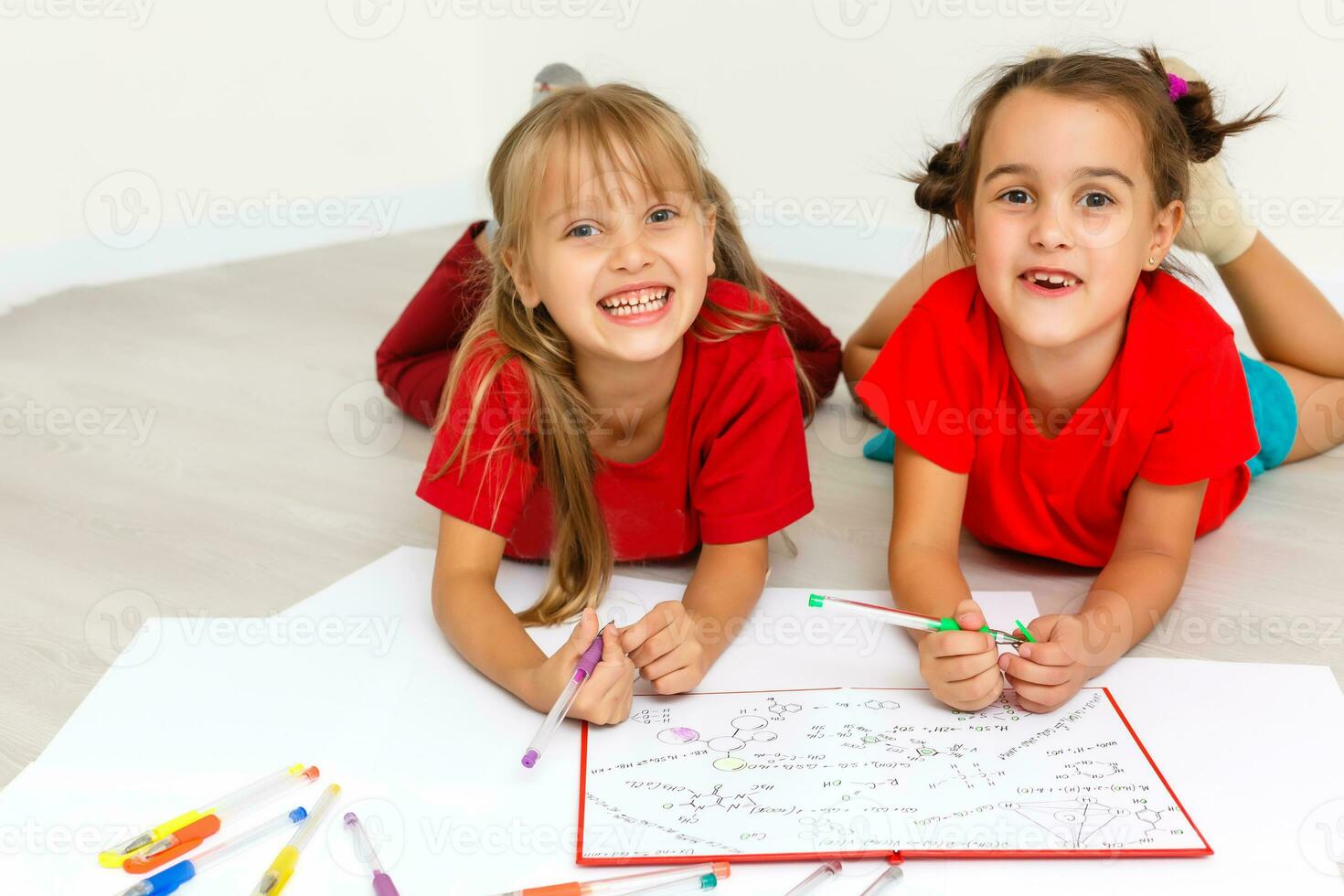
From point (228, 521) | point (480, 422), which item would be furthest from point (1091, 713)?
point (228, 521)

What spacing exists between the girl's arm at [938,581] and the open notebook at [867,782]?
0.03 m

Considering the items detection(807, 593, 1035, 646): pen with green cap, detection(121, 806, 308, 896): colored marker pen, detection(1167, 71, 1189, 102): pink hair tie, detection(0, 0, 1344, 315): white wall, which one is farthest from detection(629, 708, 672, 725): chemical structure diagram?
detection(0, 0, 1344, 315): white wall

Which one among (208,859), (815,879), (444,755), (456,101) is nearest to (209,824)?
(208,859)

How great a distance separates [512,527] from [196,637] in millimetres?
276

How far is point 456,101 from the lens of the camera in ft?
9.74

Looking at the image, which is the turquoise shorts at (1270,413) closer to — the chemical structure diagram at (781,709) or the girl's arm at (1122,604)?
the girl's arm at (1122,604)

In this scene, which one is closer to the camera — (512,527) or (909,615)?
(909,615)

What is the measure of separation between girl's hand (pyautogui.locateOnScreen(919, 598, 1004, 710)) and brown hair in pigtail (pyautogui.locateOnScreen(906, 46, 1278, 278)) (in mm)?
389

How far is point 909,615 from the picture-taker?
886 millimetres

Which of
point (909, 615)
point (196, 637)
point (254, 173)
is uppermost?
point (909, 615)

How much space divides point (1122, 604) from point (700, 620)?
0.33 metres

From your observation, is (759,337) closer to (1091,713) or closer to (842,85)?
(1091,713)

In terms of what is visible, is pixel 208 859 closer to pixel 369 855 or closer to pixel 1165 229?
pixel 369 855

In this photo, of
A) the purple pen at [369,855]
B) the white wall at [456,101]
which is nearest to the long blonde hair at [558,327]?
the purple pen at [369,855]
